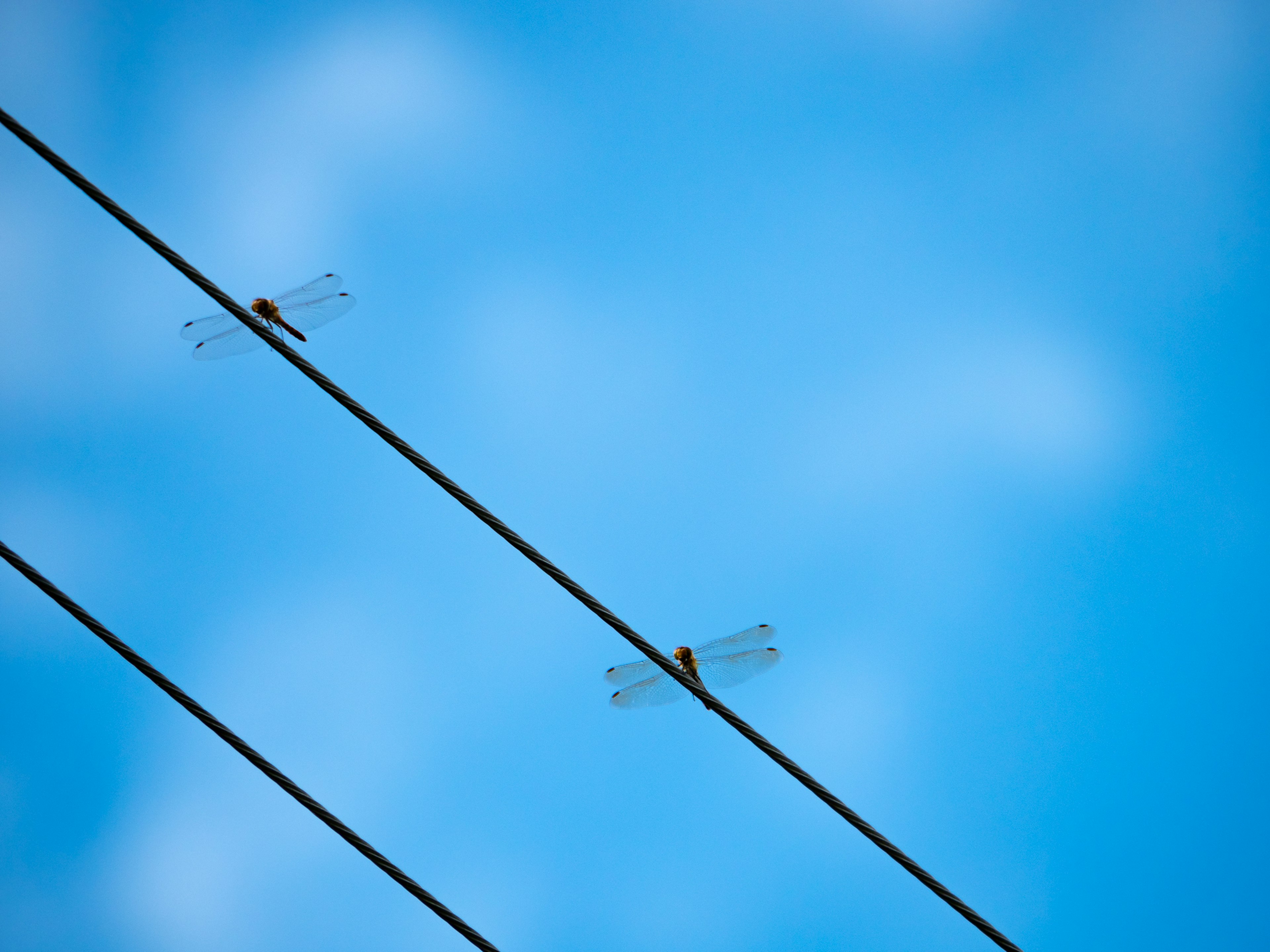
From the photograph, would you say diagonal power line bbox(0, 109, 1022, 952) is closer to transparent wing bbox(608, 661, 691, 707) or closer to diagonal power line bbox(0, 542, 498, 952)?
diagonal power line bbox(0, 542, 498, 952)

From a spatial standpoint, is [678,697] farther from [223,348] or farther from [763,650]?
[223,348]

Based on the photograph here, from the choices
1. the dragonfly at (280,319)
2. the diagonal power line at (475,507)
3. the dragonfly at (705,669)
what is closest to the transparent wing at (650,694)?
the dragonfly at (705,669)

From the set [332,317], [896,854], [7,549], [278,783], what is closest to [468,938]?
[278,783]

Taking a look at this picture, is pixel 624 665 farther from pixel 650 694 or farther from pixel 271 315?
pixel 271 315

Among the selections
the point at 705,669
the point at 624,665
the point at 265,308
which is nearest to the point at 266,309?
the point at 265,308

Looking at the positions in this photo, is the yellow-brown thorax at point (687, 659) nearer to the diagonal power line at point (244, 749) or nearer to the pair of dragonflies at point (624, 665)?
the pair of dragonflies at point (624, 665)

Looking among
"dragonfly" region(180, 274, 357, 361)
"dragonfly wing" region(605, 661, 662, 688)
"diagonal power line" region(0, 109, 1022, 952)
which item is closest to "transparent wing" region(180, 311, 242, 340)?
"dragonfly" region(180, 274, 357, 361)

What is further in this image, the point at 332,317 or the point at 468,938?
the point at 332,317
